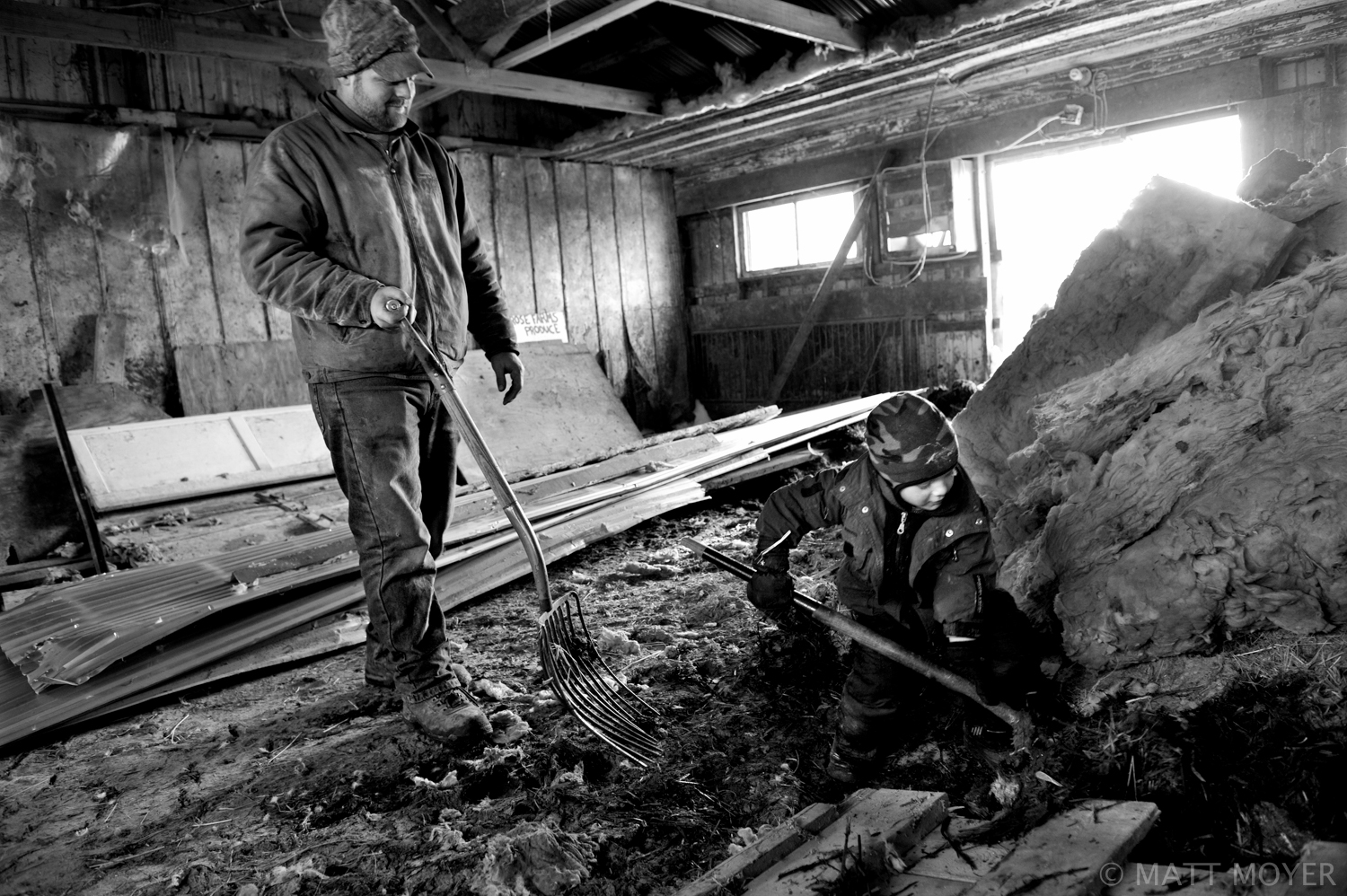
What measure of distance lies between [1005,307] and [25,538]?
746cm

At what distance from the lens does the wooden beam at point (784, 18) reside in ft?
16.1

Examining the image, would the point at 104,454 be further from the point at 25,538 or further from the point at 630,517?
the point at 630,517

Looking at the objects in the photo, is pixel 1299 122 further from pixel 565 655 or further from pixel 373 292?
pixel 373 292

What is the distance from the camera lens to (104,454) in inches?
208

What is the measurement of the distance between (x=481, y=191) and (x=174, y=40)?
3.17 m

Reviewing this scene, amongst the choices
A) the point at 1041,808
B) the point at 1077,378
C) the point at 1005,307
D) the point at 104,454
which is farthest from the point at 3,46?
the point at 1005,307

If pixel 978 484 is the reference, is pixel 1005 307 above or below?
above

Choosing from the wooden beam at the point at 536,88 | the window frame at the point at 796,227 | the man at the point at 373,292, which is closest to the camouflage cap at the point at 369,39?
the man at the point at 373,292

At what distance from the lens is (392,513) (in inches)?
97.5

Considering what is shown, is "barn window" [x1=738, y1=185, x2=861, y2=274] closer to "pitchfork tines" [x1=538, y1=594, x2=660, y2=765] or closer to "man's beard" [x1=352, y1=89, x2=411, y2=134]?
"man's beard" [x1=352, y1=89, x2=411, y2=134]

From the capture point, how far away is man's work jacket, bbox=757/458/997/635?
227 cm

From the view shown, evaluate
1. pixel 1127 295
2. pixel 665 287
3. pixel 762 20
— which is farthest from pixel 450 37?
pixel 1127 295

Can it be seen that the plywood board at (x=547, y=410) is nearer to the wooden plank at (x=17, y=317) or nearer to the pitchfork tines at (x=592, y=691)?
the wooden plank at (x=17, y=317)

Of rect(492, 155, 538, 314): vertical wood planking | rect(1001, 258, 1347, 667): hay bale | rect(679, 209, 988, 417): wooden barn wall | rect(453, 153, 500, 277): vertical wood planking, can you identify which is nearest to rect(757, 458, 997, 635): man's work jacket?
rect(1001, 258, 1347, 667): hay bale
